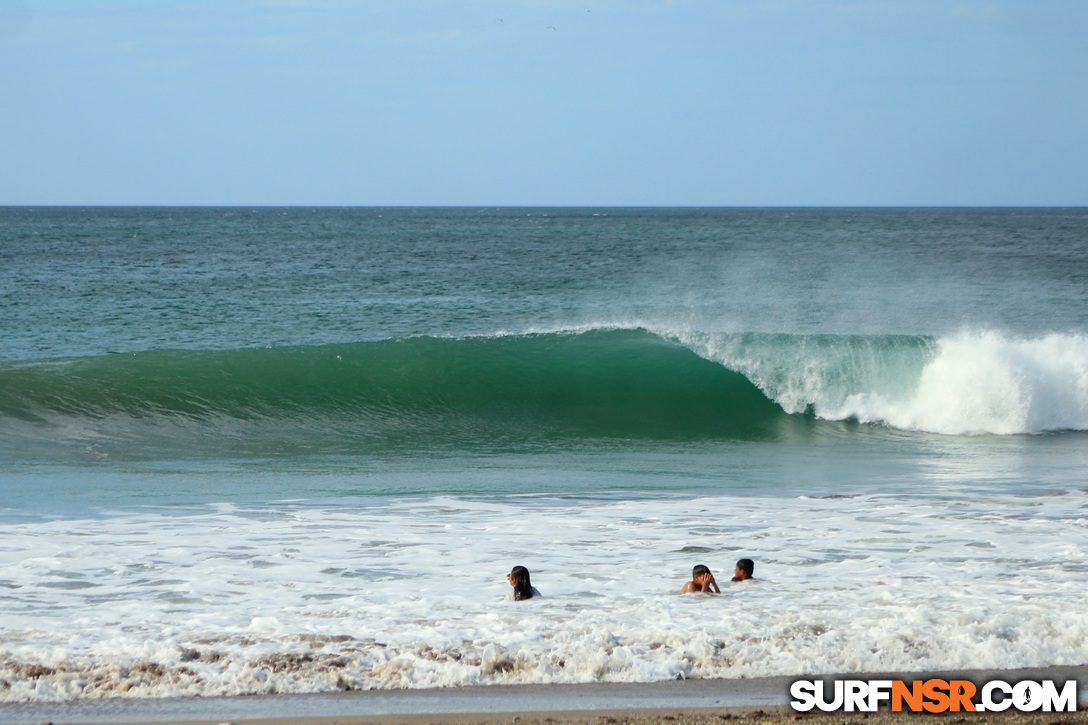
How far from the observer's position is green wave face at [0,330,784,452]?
13234 millimetres

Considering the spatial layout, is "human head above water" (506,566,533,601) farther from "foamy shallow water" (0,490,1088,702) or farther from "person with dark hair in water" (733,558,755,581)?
"person with dark hair in water" (733,558,755,581)

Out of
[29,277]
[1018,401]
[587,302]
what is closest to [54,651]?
[1018,401]

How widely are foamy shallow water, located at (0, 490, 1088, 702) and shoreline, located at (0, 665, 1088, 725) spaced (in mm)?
97

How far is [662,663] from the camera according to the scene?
5.07 m

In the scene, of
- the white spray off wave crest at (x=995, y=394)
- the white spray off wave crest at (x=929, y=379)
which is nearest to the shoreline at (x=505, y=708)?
the white spray off wave crest at (x=995, y=394)

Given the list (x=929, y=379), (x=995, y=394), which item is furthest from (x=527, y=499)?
(x=929, y=379)

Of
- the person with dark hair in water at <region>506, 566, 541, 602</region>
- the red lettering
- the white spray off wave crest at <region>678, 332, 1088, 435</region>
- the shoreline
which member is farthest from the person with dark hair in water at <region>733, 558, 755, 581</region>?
the white spray off wave crest at <region>678, 332, 1088, 435</region>

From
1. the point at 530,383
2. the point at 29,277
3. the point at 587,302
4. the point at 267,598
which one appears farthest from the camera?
the point at 29,277

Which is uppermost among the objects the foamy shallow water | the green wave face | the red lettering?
the green wave face

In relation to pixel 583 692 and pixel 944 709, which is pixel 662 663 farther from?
pixel 944 709

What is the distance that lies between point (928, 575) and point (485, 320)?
20.7m

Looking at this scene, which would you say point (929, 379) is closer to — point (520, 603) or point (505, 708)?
point (520, 603)

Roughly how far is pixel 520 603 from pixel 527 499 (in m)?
3.26

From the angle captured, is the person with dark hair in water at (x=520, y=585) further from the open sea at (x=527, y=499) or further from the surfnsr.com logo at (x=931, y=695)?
the surfnsr.com logo at (x=931, y=695)
